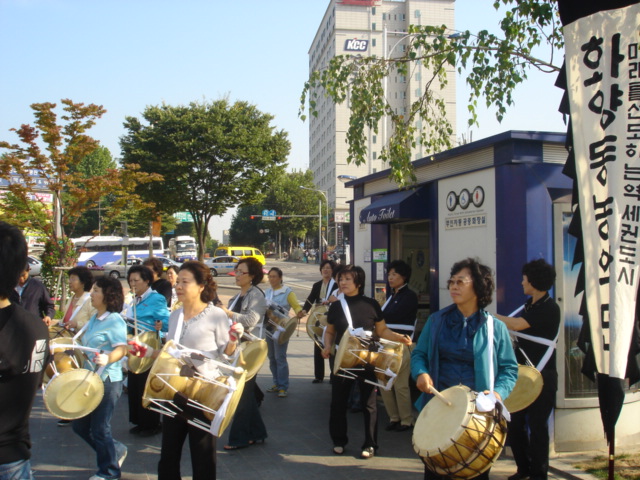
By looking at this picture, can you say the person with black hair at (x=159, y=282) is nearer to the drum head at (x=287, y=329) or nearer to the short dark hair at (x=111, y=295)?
the drum head at (x=287, y=329)

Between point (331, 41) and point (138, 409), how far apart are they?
89583 mm

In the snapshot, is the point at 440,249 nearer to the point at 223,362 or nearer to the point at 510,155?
the point at 510,155

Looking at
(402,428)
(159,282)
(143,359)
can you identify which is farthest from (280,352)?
(143,359)

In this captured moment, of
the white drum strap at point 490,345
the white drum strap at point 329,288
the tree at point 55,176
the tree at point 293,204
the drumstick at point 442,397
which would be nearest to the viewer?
the drumstick at point 442,397

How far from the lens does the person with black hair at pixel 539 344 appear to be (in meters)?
4.45

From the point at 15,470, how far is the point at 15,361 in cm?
46

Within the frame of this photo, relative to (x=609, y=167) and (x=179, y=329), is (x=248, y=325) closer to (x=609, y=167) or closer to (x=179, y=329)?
(x=179, y=329)

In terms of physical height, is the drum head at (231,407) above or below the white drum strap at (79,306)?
below

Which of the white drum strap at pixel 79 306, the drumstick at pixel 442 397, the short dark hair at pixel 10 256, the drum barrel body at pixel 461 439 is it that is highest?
the short dark hair at pixel 10 256

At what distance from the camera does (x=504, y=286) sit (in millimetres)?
5426

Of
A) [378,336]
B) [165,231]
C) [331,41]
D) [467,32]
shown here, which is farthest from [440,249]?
[331,41]

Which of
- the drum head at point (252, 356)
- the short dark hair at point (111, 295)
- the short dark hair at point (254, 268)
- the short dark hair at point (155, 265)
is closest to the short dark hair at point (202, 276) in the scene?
the drum head at point (252, 356)

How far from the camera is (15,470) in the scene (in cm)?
241

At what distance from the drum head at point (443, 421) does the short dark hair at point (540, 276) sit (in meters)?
1.61
